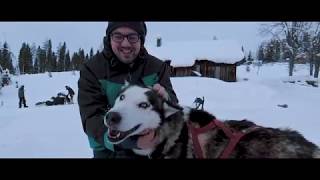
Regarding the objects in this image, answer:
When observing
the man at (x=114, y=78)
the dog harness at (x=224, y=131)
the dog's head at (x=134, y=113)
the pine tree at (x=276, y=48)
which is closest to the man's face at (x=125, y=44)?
the man at (x=114, y=78)

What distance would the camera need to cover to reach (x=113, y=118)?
58.2 inches

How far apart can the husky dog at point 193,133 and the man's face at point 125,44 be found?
15cm

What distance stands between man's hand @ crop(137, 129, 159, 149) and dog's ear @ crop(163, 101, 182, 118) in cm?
9

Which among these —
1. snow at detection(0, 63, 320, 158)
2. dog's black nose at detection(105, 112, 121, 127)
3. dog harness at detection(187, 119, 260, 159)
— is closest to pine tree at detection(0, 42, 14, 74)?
snow at detection(0, 63, 320, 158)

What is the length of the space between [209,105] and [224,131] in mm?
1888

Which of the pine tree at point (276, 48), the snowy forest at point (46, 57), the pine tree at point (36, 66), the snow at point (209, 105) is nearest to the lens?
the snowy forest at point (46, 57)

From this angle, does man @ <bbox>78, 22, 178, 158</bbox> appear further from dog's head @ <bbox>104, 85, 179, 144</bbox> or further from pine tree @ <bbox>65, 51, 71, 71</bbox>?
pine tree @ <bbox>65, 51, 71, 71</bbox>

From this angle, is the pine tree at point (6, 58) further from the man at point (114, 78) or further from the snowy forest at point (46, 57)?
the man at point (114, 78)

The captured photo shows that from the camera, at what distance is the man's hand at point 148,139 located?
5.38 ft

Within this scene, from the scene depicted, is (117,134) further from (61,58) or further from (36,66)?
(36,66)

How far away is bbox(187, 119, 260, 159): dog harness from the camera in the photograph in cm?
160
